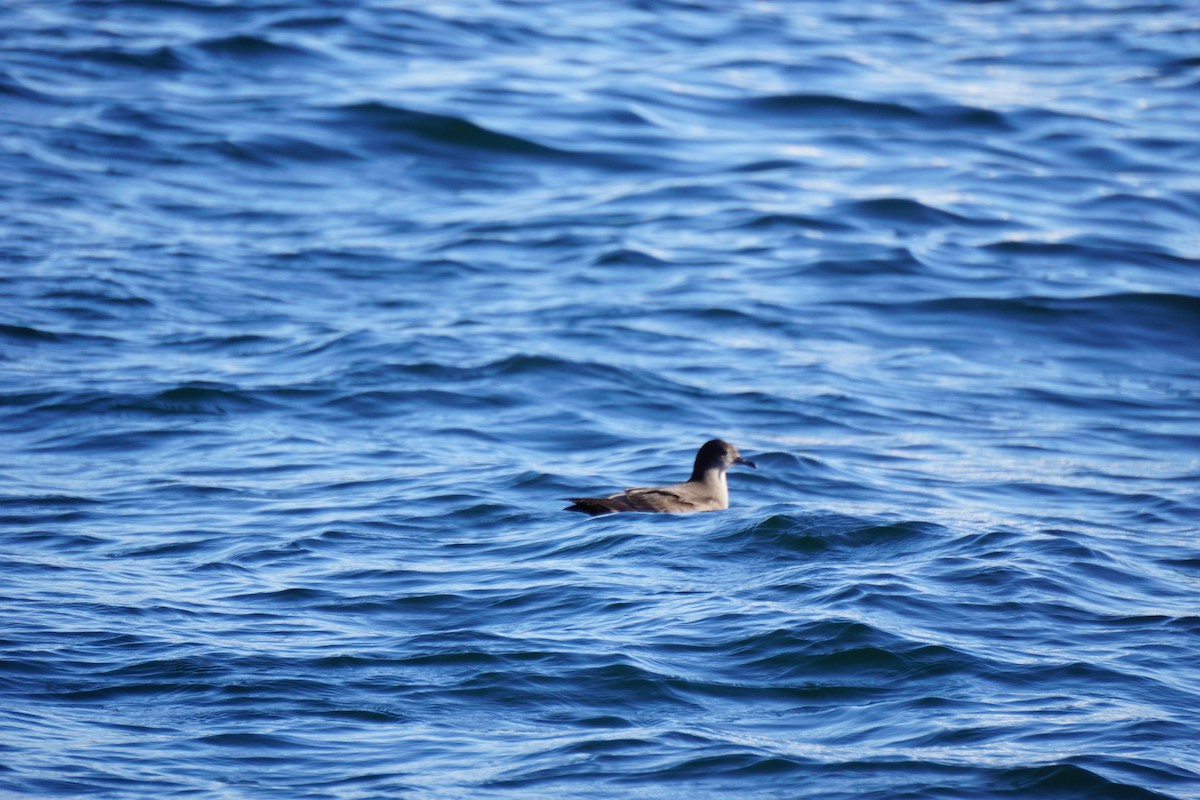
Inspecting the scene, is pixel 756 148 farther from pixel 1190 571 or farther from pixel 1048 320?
pixel 1190 571

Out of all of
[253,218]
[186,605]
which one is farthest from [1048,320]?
[186,605]

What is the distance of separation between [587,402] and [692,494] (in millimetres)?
2161

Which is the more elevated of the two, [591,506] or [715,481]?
[591,506]

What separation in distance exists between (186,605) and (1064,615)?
4247 millimetres

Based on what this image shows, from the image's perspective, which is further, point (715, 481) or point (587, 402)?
point (587, 402)

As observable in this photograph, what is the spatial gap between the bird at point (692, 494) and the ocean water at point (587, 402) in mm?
158

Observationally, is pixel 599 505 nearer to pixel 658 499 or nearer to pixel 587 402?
pixel 658 499

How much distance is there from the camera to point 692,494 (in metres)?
9.55

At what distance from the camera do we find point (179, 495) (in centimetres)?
925

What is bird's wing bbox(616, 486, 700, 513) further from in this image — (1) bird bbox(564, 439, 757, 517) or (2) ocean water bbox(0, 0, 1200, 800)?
(2) ocean water bbox(0, 0, 1200, 800)

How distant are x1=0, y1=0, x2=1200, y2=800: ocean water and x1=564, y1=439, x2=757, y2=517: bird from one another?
158 mm

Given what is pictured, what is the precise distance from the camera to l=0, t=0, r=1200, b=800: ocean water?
621 cm

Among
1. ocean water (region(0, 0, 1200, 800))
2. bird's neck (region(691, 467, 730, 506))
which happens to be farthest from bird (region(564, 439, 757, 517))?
ocean water (region(0, 0, 1200, 800))

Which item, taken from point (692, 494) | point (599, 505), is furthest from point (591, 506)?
point (692, 494)
